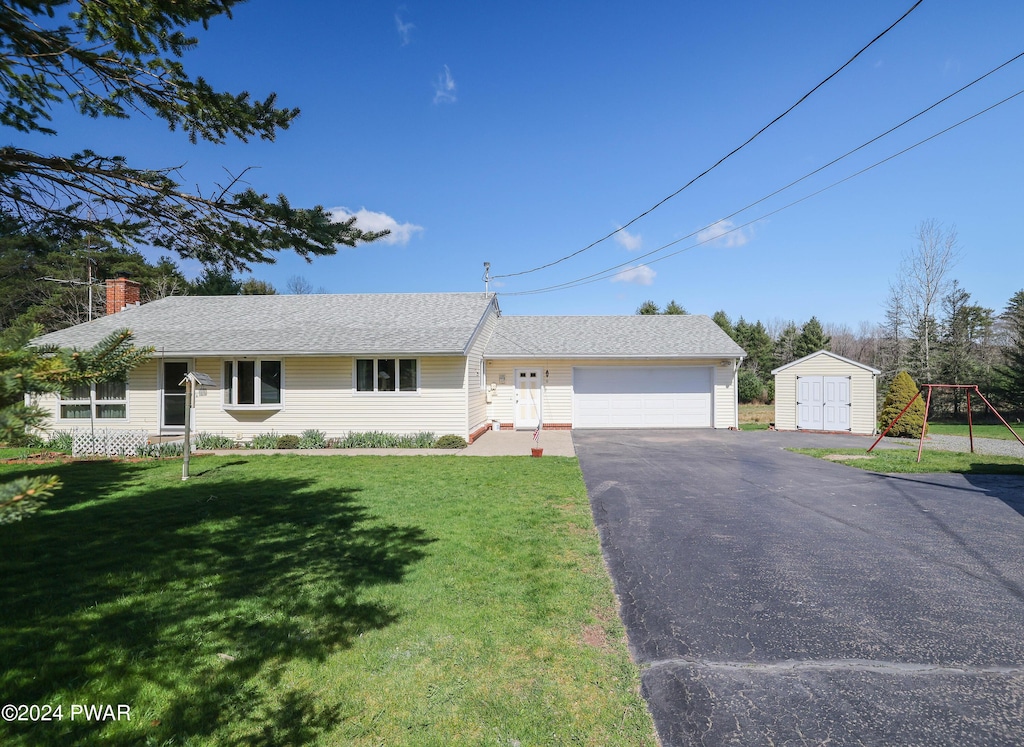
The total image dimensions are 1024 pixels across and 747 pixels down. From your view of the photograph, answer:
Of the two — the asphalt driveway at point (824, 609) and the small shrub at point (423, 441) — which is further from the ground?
the small shrub at point (423, 441)

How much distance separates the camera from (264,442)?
14.6 meters

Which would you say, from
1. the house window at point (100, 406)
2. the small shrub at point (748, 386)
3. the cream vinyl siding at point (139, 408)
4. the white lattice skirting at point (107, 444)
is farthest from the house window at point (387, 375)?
the small shrub at point (748, 386)

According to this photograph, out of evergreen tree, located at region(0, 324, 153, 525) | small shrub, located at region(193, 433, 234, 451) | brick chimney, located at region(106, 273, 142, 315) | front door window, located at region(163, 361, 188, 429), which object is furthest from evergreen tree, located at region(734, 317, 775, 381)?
evergreen tree, located at region(0, 324, 153, 525)

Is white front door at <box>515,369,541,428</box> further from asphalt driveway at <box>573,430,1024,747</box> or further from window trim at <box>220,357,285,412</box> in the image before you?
asphalt driveway at <box>573,430,1024,747</box>

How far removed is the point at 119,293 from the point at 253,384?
8637 mm

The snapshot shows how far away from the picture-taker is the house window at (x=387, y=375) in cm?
1499

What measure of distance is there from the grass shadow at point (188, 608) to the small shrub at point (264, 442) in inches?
256

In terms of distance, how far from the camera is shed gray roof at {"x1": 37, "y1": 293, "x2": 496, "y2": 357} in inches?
570

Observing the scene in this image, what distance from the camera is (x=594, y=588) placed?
15.4ft

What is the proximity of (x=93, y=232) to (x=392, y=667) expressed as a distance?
4.44 metres

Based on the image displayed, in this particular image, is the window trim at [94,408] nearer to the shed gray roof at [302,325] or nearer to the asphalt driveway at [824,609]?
the shed gray roof at [302,325]

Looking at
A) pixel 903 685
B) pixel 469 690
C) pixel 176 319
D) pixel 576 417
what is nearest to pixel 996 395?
pixel 576 417

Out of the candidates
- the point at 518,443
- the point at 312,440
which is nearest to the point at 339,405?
the point at 312,440

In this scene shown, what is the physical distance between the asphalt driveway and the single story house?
26.7ft
